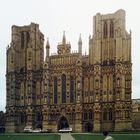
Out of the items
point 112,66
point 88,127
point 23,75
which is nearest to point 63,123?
point 88,127

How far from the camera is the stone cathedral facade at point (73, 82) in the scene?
262ft

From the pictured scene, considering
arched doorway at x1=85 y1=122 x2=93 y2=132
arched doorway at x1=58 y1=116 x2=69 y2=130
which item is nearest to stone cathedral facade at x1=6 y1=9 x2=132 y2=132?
arched doorway at x1=58 y1=116 x2=69 y2=130

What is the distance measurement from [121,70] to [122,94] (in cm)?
450

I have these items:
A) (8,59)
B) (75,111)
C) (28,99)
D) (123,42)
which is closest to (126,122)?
(75,111)

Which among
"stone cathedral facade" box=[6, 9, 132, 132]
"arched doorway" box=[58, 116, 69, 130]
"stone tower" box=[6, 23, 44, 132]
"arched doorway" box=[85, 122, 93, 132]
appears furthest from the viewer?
"stone tower" box=[6, 23, 44, 132]

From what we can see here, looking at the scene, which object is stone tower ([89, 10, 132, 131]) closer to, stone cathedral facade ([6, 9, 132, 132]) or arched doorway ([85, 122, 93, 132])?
stone cathedral facade ([6, 9, 132, 132])

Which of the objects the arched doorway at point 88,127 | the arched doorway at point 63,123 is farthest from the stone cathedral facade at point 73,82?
the arched doorway at point 88,127

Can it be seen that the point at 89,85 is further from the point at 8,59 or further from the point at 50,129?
the point at 8,59

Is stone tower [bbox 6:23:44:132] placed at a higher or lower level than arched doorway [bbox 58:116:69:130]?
higher

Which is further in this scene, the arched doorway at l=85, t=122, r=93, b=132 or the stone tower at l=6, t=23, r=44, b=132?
the stone tower at l=6, t=23, r=44, b=132

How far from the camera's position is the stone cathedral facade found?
79812 millimetres

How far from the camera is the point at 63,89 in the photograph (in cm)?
8512

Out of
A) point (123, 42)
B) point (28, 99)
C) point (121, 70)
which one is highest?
point (123, 42)

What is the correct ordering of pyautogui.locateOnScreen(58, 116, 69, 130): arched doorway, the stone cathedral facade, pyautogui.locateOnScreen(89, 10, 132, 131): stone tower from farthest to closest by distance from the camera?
pyautogui.locateOnScreen(58, 116, 69, 130): arched doorway → the stone cathedral facade → pyautogui.locateOnScreen(89, 10, 132, 131): stone tower
